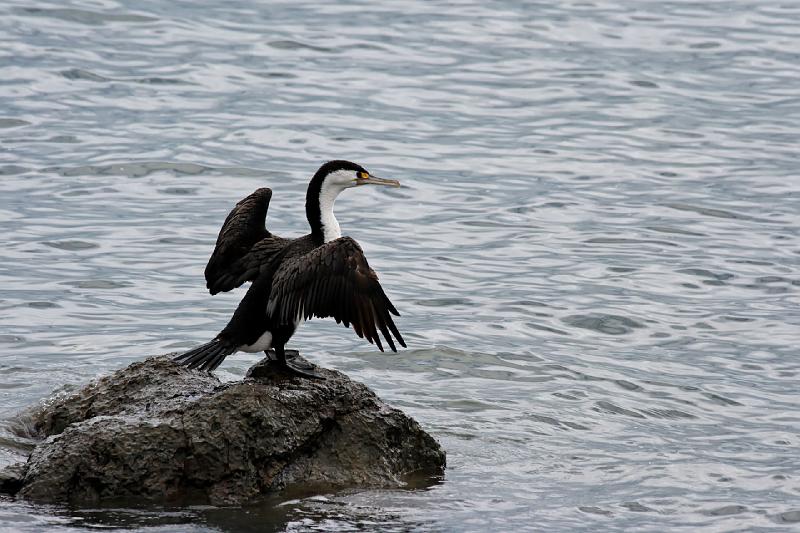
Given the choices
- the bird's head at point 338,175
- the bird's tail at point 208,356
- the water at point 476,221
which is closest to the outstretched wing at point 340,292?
the bird's tail at point 208,356

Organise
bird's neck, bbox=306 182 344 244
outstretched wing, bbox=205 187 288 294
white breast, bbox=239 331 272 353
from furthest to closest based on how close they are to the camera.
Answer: outstretched wing, bbox=205 187 288 294, bird's neck, bbox=306 182 344 244, white breast, bbox=239 331 272 353

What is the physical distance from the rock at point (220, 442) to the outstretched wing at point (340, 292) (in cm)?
42

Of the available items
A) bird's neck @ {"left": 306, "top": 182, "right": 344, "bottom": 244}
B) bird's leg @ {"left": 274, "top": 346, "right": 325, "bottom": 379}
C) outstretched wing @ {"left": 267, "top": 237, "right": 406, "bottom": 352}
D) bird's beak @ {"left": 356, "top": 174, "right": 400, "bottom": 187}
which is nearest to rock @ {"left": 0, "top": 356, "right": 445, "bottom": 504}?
bird's leg @ {"left": 274, "top": 346, "right": 325, "bottom": 379}

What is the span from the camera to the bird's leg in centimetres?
707

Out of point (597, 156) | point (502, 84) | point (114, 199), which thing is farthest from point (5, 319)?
point (502, 84)

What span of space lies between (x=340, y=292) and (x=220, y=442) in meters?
0.97

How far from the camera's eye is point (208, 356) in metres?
7.07

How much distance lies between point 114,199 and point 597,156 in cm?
533

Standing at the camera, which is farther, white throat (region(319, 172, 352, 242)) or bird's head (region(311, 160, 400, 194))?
bird's head (region(311, 160, 400, 194))

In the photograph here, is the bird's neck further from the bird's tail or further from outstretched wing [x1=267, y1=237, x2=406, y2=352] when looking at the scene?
the bird's tail

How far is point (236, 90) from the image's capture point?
17812 mm

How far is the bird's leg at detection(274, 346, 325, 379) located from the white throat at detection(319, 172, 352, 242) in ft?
2.21

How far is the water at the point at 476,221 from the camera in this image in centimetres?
759

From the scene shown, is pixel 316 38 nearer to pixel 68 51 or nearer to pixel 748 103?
pixel 68 51
